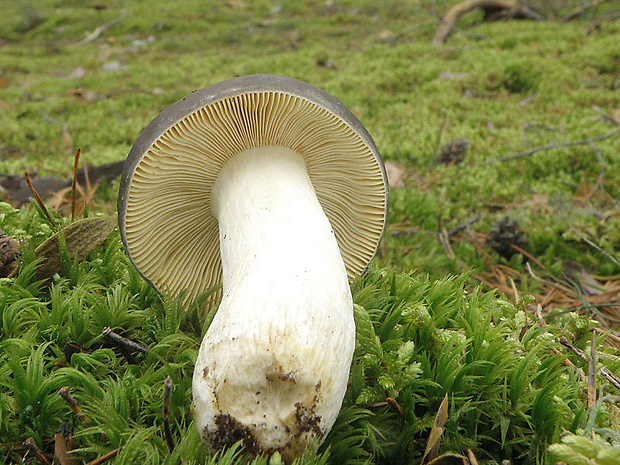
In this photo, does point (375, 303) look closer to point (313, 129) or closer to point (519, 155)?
point (313, 129)

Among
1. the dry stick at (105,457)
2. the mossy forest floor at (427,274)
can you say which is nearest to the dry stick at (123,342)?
the mossy forest floor at (427,274)

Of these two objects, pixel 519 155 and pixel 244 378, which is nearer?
pixel 244 378

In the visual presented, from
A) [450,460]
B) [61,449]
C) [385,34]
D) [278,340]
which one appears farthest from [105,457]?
[385,34]

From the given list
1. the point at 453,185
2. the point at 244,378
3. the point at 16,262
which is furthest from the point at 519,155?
the point at 16,262

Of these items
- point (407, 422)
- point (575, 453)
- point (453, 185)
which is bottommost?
point (453, 185)

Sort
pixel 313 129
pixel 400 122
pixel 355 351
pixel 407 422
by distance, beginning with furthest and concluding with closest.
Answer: pixel 400 122 < pixel 313 129 < pixel 355 351 < pixel 407 422

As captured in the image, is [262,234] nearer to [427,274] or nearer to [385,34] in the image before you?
[427,274]

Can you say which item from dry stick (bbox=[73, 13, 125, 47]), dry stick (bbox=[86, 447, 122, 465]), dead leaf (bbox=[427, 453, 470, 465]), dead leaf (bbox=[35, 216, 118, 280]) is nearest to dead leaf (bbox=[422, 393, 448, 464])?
dead leaf (bbox=[427, 453, 470, 465])
